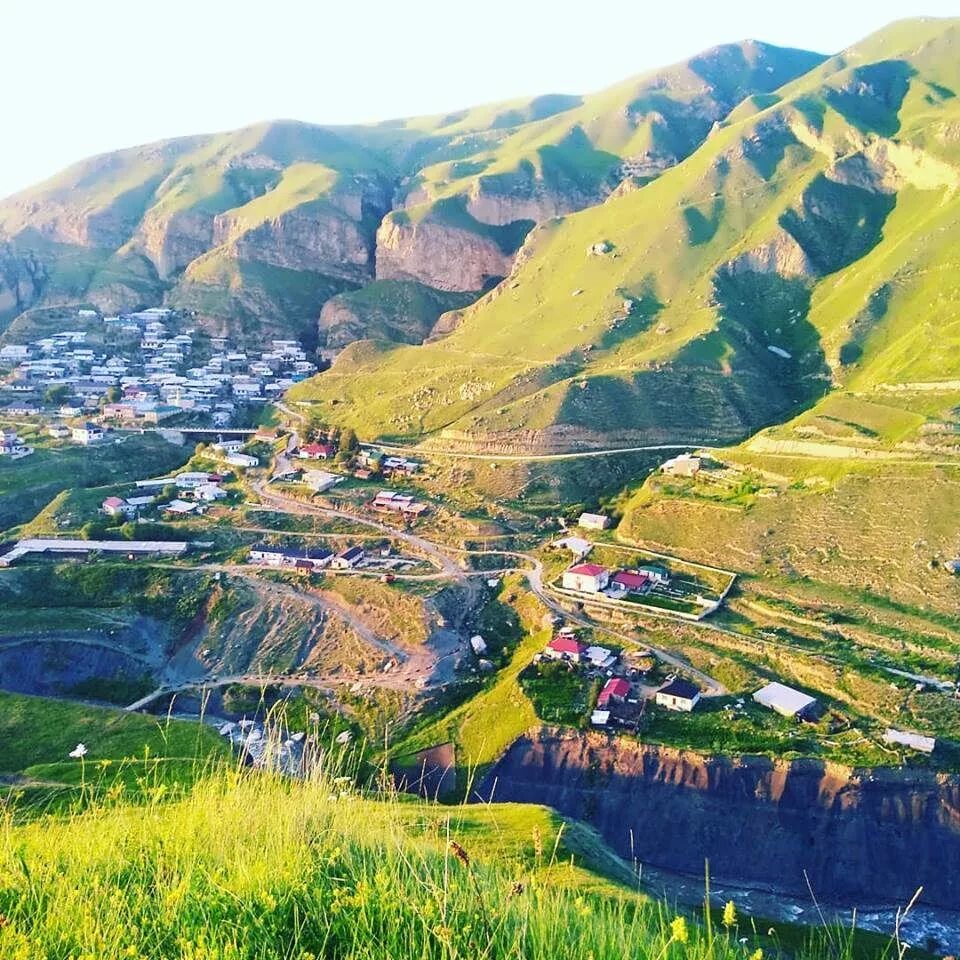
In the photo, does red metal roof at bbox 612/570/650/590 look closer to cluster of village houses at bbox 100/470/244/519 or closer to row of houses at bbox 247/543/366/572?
row of houses at bbox 247/543/366/572

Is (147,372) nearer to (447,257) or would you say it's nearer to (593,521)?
(447,257)

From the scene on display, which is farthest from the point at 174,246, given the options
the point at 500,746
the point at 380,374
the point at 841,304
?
the point at 500,746

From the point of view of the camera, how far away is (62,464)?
89688mm

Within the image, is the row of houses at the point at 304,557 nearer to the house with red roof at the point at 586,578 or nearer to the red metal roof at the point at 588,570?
the house with red roof at the point at 586,578

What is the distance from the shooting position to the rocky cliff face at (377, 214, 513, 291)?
15662cm

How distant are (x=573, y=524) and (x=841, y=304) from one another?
2206 inches

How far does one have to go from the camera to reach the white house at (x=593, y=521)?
7012 cm

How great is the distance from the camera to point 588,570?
5953 centimetres

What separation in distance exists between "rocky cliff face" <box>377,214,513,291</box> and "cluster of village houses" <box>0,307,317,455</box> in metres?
28.2

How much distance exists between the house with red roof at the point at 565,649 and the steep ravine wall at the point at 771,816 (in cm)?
716

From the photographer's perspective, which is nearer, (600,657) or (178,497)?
(600,657)

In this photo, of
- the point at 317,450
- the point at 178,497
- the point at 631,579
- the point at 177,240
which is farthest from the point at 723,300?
the point at 177,240

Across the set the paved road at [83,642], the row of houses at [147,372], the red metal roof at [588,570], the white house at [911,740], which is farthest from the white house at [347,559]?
the row of houses at [147,372]

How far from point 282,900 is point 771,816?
38.0m
